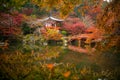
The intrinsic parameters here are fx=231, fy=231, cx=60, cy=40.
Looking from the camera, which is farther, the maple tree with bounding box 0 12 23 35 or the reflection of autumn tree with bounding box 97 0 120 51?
the maple tree with bounding box 0 12 23 35

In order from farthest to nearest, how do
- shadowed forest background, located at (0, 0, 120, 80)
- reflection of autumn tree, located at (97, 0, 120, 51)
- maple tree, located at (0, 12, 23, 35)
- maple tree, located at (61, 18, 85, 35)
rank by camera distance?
1. maple tree, located at (61, 18, 85, 35)
2. maple tree, located at (0, 12, 23, 35)
3. shadowed forest background, located at (0, 0, 120, 80)
4. reflection of autumn tree, located at (97, 0, 120, 51)

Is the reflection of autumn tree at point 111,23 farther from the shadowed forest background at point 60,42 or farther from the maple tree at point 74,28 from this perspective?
the maple tree at point 74,28

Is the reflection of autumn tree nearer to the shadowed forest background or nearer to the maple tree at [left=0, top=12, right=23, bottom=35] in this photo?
the shadowed forest background

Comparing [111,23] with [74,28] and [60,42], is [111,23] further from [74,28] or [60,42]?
[74,28]

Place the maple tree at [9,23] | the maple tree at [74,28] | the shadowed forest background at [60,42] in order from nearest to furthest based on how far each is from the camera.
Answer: the shadowed forest background at [60,42], the maple tree at [9,23], the maple tree at [74,28]

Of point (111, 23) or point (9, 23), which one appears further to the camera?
point (9, 23)

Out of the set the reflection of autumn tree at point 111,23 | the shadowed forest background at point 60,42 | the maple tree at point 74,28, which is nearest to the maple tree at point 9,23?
the shadowed forest background at point 60,42

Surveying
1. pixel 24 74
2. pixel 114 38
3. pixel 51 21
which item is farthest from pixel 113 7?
pixel 51 21

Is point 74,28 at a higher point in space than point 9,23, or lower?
lower

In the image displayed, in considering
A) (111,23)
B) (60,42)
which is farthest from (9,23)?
(111,23)

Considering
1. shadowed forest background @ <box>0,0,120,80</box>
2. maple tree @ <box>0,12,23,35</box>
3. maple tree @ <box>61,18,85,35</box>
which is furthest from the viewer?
maple tree @ <box>61,18,85,35</box>

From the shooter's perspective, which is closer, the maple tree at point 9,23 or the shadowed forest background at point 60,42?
the shadowed forest background at point 60,42

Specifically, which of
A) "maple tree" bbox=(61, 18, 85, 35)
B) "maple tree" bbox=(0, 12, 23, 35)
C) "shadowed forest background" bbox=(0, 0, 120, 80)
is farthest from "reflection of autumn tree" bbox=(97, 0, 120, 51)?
"maple tree" bbox=(61, 18, 85, 35)

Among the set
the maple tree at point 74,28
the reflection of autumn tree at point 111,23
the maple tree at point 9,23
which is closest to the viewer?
the reflection of autumn tree at point 111,23
